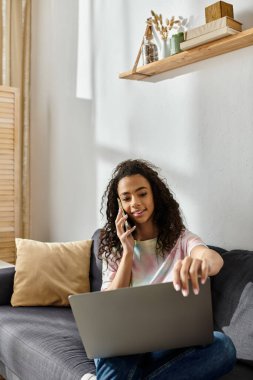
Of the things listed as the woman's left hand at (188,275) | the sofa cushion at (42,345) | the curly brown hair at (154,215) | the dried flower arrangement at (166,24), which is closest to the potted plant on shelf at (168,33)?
the dried flower arrangement at (166,24)

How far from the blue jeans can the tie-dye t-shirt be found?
1.17ft

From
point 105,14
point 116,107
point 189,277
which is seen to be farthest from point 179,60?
point 189,277

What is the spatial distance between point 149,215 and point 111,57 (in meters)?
1.41

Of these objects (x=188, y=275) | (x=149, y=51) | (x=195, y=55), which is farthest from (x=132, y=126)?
(x=188, y=275)

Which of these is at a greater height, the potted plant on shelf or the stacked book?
the potted plant on shelf

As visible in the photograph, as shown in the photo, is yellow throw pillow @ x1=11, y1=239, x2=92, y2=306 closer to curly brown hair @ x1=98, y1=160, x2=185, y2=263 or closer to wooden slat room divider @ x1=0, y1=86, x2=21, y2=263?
curly brown hair @ x1=98, y1=160, x2=185, y2=263

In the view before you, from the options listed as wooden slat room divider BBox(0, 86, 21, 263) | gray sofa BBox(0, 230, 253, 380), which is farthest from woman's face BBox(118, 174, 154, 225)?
wooden slat room divider BBox(0, 86, 21, 263)

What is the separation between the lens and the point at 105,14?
9.91ft

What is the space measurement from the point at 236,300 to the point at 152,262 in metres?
0.35

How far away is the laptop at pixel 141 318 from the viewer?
1.33 meters

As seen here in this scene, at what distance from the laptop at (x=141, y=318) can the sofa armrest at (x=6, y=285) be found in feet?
4.15

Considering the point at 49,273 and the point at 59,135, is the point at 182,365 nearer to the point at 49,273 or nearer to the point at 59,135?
the point at 49,273

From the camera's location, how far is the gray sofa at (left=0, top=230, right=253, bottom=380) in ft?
5.52

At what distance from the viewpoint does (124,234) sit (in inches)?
71.7
